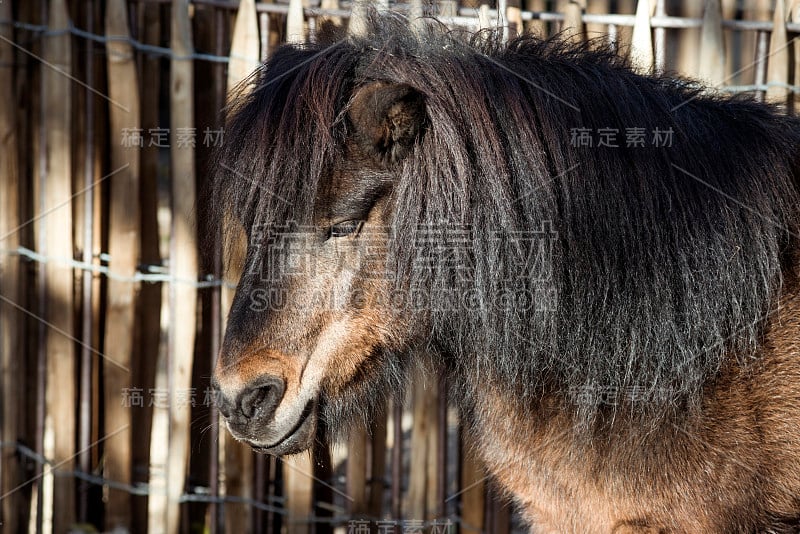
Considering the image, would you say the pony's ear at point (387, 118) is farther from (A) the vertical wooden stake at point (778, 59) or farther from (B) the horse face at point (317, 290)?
(A) the vertical wooden stake at point (778, 59)

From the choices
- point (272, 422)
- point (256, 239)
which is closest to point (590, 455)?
point (272, 422)

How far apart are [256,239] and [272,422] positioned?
48cm

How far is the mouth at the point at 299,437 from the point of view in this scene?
2133 mm

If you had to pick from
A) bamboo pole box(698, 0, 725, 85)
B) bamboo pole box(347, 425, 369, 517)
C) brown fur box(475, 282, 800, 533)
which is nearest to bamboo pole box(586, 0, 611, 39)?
bamboo pole box(698, 0, 725, 85)

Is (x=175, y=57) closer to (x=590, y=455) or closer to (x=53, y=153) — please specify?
(x=53, y=153)

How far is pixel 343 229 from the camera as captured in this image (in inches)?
80.7

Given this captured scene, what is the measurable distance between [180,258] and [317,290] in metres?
1.64

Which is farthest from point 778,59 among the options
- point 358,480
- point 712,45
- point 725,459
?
point 358,480

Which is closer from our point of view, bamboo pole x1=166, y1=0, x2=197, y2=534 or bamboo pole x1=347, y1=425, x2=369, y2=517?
bamboo pole x1=166, y1=0, x2=197, y2=534

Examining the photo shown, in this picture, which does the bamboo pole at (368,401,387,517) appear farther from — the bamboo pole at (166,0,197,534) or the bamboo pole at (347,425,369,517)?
the bamboo pole at (166,0,197,534)

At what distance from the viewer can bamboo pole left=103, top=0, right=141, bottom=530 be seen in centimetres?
347

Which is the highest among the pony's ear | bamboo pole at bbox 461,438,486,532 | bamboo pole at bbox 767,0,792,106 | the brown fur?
bamboo pole at bbox 767,0,792,106

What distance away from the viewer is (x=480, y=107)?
2027 millimetres

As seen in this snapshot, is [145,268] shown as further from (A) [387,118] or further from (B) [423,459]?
(A) [387,118]
